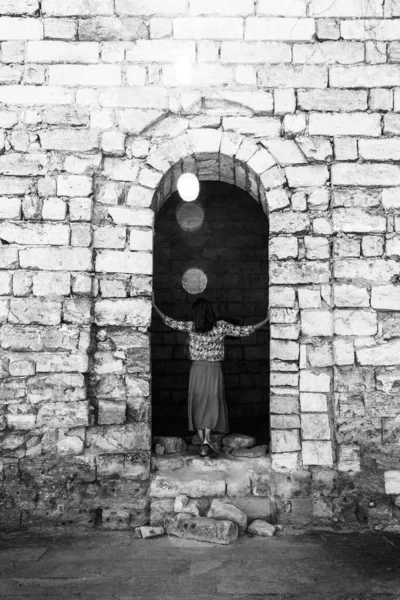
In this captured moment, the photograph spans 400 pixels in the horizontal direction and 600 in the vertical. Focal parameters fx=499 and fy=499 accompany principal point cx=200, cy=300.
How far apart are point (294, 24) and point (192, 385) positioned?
3.32 metres

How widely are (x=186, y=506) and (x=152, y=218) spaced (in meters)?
2.38

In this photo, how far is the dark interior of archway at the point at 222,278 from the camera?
7.41 metres

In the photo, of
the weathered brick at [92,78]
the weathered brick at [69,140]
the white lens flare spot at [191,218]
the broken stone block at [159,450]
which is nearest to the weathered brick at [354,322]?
the broken stone block at [159,450]

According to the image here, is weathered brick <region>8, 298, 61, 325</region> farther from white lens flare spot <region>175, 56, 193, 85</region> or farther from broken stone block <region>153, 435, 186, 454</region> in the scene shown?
white lens flare spot <region>175, 56, 193, 85</region>

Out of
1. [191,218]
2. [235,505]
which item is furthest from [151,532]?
[191,218]

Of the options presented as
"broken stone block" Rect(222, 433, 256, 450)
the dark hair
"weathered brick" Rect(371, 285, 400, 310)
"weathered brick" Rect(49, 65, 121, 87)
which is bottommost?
"broken stone block" Rect(222, 433, 256, 450)

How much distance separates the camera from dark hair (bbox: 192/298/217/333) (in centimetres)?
463

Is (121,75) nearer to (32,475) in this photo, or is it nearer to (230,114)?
Answer: (230,114)

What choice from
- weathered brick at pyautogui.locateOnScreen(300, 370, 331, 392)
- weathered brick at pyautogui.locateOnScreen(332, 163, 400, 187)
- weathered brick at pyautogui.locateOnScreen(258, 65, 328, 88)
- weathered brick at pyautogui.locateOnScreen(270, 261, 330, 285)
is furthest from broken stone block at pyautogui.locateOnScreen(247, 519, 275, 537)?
weathered brick at pyautogui.locateOnScreen(258, 65, 328, 88)

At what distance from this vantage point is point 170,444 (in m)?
4.55

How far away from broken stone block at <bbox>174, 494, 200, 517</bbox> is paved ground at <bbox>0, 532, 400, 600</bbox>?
0.91 ft

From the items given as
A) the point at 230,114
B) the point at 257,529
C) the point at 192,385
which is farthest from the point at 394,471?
the point at 230,114

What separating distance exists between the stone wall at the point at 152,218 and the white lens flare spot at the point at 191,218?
3309mm

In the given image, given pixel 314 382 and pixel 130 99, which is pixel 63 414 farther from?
pixel 130 99
